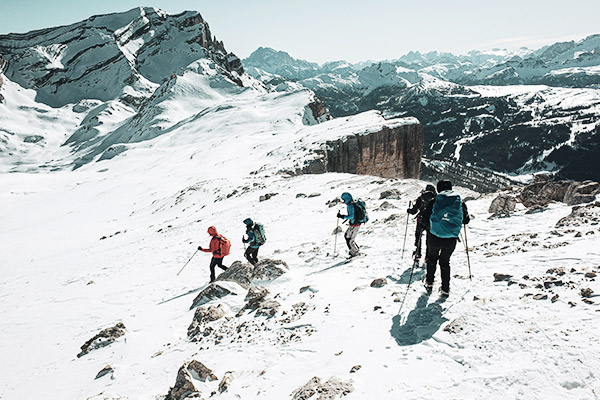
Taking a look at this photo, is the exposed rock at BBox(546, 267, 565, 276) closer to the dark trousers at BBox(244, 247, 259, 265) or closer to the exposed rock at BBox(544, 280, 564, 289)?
the exposed rock at BBox(544, 280, 564, 289)

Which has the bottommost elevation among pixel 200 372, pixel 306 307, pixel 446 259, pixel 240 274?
pixel 240 274

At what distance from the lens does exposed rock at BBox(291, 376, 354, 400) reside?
4906 mm

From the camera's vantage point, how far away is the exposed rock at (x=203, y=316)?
340 inches

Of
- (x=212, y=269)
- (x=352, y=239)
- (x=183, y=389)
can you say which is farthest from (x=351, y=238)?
(x=183, y=389)

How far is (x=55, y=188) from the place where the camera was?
56.5m

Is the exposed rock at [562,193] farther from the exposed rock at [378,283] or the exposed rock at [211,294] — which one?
the exposed rock at [211,294]

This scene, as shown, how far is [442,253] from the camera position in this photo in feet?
23.6

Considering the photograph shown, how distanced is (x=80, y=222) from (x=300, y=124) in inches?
2089

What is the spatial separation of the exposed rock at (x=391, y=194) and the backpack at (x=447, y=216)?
1172 centimetres

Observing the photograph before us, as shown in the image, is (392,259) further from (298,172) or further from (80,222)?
(80,222)

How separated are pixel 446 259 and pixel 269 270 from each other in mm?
5582

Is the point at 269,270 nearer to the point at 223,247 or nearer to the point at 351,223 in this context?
the point at 223,247

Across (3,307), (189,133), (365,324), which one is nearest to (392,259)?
(365,324)

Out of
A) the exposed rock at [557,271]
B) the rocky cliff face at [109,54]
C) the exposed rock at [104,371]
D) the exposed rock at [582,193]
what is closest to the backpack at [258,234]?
the exposed rock at [104,371]
